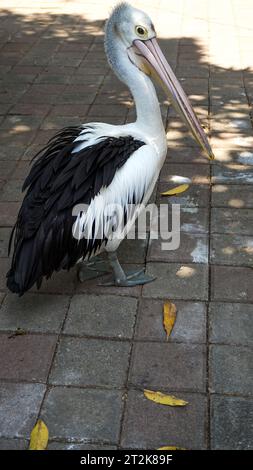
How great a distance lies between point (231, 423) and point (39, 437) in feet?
2.97

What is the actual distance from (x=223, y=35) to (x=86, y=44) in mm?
1841

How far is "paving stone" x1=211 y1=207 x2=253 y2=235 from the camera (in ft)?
13.5

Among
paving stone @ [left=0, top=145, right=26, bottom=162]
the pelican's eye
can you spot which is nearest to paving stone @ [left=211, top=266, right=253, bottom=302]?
the pelican's eye

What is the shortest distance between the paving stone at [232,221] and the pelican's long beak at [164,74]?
22.5 inches

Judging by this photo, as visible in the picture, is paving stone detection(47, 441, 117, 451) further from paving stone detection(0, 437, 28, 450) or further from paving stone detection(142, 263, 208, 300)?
paving stone detection(142, 263, 208, 300)

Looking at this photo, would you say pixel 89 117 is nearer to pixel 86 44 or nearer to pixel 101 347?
pixel 86 44

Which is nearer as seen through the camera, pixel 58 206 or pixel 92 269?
pixel 58 206

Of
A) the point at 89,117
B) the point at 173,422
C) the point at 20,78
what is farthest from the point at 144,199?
the point at 20,78

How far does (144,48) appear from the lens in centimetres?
374

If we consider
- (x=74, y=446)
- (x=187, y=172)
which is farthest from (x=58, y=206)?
(x=187, y=172)

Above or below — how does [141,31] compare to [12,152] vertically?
above

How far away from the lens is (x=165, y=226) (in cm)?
421

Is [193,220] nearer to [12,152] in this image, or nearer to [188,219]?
[188,219]

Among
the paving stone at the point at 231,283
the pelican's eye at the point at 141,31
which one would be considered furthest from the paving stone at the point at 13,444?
the pelican's eye at the point at 141,31
